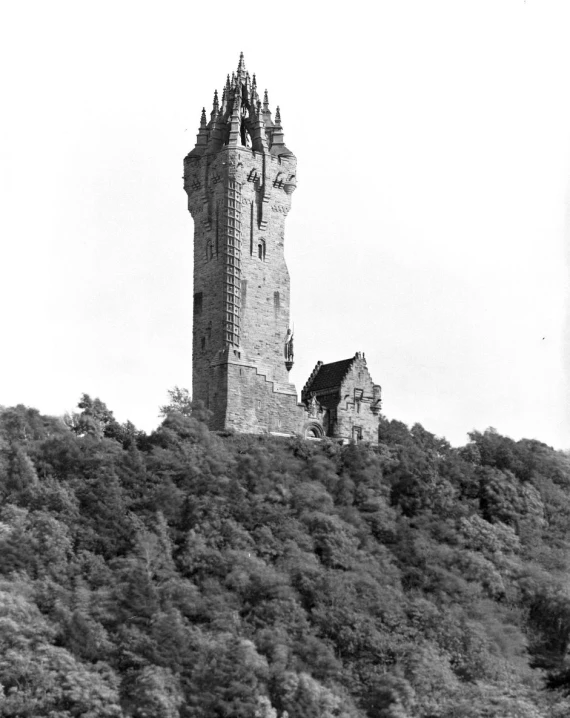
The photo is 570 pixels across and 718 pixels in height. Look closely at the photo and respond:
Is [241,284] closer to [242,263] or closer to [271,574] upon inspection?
[242,263]

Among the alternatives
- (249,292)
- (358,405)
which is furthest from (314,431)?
(249,292)

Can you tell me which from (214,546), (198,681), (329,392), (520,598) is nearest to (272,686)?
(198,681)

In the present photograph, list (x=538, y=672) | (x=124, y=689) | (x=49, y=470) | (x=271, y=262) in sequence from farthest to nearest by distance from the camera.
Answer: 1. (x=271, y=262)
2. (x=49, y=470)
3. (x=538, y=672)
4. (x=124, y=689)

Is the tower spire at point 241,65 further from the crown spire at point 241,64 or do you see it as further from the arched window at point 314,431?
the arched window at point 314,431

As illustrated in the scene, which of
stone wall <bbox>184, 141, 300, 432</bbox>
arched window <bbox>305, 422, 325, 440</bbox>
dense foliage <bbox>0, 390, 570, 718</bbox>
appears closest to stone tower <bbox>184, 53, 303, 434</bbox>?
stone wall <bbox>184, 141, 300, 432</bbox>

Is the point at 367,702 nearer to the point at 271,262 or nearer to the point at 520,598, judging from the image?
the point at 520,598

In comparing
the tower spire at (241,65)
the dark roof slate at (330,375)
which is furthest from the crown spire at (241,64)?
the dark roof slate at (330,375)

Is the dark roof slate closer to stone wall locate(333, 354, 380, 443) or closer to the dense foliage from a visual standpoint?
stone wall locate(333, 354, 380, 443)
